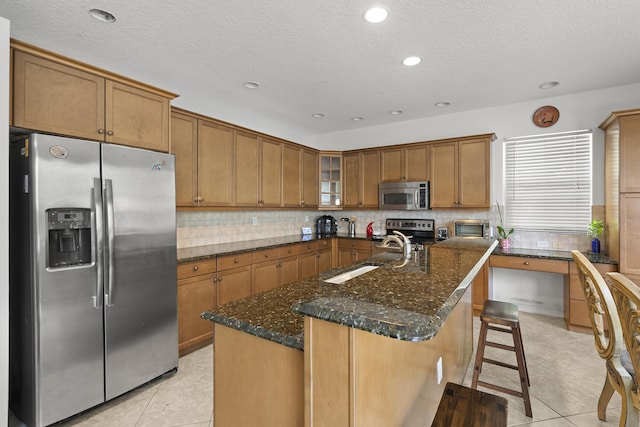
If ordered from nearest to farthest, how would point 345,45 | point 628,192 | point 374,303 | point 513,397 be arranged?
point 374,303
point 513,397
point 345,45
point 628,192

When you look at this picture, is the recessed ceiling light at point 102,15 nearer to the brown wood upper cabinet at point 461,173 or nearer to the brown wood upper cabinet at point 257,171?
the brown wood upper cabinet at point 257,171

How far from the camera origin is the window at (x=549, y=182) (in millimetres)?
→ 3713

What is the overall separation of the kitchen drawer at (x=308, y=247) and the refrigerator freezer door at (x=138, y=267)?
2.00 meters

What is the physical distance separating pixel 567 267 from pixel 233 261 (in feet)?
11.9

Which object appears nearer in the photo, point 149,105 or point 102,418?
point 102,418

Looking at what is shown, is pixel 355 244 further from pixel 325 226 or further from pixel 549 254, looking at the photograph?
pixel 549 254

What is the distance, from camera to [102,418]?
6.72 ft

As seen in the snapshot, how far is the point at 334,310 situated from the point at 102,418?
2.28 metres

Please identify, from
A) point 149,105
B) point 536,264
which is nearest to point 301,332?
point 149,105

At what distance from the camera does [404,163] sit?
4562mm

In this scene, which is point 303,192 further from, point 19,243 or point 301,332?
point 301,332

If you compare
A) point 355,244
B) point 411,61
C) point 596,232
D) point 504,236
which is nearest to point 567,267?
point 596,232

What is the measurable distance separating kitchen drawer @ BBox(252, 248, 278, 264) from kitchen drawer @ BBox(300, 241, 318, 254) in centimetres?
53

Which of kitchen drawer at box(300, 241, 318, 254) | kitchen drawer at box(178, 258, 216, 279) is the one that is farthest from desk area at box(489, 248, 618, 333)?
kitchen drawer at box(178, 258, 216, 279)
